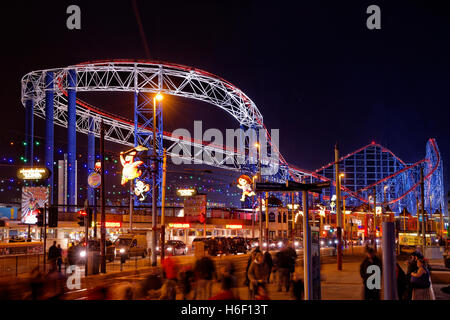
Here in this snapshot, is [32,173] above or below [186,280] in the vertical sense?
above

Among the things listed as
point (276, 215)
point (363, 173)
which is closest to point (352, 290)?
point (276, 215)

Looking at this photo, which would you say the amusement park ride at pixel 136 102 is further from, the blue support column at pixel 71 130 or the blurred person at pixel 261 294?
the blurred person at pixel 261 294

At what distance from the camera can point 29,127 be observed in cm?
5788

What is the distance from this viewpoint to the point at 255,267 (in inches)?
583

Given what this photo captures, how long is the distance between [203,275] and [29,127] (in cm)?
5066

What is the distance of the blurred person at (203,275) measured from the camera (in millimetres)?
13031

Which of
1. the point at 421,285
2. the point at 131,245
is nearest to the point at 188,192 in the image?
the point at 131,245

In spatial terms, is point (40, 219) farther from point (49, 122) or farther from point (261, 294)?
point (49, 122)

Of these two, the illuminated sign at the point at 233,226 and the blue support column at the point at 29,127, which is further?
the illuminated sign at the point at 233,226

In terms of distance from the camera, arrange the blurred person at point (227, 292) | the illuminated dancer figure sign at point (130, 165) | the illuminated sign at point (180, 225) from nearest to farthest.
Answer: the blurred person at point (227, 292)
the illuminated dancer figure sign at point (130, 165)
the illuminated sign at point (180, 225)

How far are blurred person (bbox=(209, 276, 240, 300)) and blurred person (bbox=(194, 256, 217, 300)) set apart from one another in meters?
4.33

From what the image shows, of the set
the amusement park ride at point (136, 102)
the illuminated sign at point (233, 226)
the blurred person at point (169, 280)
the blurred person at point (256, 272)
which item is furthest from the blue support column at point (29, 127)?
the blurred person at point (169, 280)

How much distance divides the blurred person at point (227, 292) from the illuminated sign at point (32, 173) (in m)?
25.7
